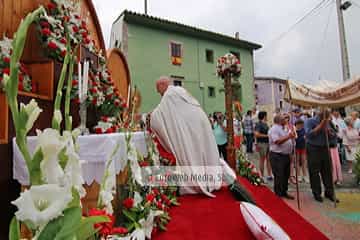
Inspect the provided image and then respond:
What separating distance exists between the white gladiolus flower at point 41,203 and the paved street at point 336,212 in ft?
11.0

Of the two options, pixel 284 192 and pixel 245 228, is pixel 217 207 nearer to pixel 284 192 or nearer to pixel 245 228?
pixel 245 228

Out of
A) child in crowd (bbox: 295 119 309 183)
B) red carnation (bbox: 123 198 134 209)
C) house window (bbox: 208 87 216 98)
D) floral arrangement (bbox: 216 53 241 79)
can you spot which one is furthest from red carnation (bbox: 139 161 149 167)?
house window (bbox: 208 87 216 98)

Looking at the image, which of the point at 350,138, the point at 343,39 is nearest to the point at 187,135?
the point at 350,138

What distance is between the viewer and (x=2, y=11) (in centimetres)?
217

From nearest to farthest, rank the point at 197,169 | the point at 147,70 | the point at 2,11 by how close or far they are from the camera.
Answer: the point at 2,11 → the point at 197,169 → the point at 147,70

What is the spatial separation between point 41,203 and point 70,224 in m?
0.09

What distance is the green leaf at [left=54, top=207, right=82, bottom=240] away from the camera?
58 cm

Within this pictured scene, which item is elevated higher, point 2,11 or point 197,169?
point 2,11

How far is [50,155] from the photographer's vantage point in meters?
0.59

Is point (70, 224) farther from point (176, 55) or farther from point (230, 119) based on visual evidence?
point (176, 55)

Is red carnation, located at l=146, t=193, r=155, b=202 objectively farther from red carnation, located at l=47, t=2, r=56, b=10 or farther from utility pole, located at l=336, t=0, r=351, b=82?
utility pole, located at l=336, t=0, r=351, b=82

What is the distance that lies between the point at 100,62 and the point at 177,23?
13.4 metres

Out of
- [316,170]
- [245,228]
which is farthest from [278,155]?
[245,228]

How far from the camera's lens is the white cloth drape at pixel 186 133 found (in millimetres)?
3268
